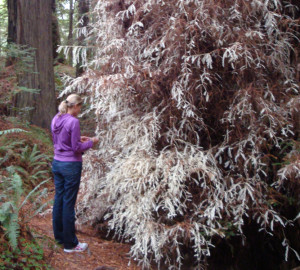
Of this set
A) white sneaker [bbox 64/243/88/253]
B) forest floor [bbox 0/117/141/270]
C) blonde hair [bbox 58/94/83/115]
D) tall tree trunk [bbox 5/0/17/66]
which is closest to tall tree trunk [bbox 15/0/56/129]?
tall tree trunk [bbox 5/0/17/66]

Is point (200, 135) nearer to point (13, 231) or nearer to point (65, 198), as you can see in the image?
point (65, 198)

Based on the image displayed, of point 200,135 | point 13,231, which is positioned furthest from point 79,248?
point 200,135

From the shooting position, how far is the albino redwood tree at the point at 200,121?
4.24 meters

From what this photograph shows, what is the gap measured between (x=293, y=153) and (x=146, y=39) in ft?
8.45

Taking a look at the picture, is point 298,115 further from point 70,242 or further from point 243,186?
point 70,242

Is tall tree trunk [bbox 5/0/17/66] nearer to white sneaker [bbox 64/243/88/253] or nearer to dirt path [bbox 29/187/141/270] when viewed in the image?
dirt path [bbox 29/187/141/270]

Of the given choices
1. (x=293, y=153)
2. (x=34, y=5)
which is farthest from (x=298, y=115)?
(x=34, y=5)

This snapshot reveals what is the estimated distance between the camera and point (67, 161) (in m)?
4.21

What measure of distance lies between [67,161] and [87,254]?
1.32 metres

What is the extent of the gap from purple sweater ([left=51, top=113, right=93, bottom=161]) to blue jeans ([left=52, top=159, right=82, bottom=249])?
0.09m

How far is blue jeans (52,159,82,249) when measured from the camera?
422 cm

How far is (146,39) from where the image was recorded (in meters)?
5.04

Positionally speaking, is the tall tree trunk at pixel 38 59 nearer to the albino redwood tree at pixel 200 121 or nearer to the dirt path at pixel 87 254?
the dirt path at pixel 87 254

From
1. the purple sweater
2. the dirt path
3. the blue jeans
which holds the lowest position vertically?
the dirt path
